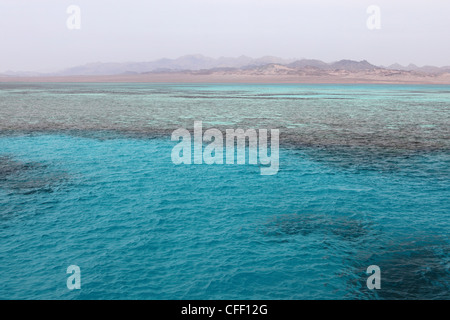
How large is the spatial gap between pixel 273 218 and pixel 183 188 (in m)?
8.16

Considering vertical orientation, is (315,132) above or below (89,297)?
above

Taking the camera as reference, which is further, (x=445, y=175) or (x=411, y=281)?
(x=445, y=175)

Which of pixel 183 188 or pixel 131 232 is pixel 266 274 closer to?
pixel 131 232

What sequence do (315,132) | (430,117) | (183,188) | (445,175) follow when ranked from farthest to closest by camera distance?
(430,117) < (315,132) < (445,175) < (183,188)

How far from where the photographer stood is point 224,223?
73.2ft

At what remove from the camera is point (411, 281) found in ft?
53.2

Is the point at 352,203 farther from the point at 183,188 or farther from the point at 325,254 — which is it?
the point at 183,188

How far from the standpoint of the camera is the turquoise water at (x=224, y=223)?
53.4 feet

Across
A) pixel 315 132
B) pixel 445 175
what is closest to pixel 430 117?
pixel 315 132

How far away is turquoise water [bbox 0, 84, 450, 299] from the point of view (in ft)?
53.4

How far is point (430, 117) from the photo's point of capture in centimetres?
6938

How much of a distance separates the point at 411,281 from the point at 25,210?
20756mm

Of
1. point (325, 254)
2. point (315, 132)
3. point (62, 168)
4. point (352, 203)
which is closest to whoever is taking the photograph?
point (325, 254)

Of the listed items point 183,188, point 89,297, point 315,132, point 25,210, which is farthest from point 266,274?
point 315,132
